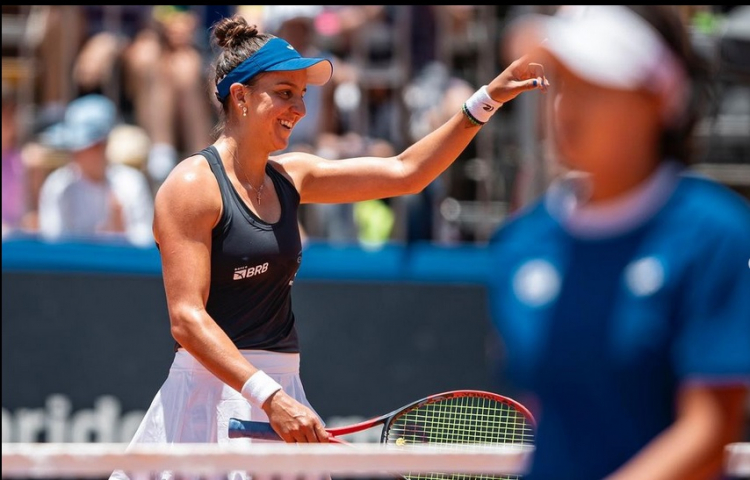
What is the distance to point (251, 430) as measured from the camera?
342 cm

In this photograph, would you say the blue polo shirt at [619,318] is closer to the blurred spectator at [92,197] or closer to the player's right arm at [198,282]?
the player's right arm at [198,282]

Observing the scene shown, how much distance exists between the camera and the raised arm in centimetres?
411

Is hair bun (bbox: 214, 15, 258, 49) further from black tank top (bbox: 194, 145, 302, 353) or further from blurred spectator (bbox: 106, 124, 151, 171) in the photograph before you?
blurred spectator (bbox: 106, 124, 151, 171)

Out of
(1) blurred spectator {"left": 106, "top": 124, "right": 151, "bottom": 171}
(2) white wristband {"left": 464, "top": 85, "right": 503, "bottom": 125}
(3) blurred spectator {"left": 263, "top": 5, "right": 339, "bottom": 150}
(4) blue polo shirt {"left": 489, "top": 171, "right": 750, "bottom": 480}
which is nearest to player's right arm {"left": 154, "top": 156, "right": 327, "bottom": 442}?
(2) white wristband {"left": 464, "top": 85, "right": 503, "bottom": 125}

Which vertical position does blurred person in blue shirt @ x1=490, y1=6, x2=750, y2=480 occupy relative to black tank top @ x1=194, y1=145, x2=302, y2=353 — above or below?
above

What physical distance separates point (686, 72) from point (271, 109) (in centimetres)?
223

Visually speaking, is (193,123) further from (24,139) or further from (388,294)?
(388,294)

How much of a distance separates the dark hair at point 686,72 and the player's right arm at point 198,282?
72.9 inches

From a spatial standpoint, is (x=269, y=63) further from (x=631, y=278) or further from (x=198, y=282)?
(x=631, y=278)

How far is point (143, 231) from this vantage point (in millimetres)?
7301

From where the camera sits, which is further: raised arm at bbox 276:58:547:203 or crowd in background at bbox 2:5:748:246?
crowd in background at bbox 2:5:748:246

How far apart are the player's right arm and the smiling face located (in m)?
0.24

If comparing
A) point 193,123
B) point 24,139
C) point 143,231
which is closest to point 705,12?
point 193,123

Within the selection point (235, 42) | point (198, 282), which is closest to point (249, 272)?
point (198, 282)
